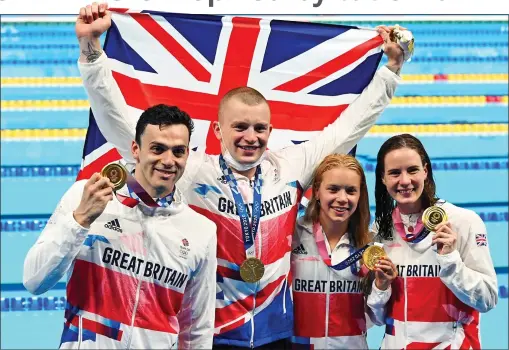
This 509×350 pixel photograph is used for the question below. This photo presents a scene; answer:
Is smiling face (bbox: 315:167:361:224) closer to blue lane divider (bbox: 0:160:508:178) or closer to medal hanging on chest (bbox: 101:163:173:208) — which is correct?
medal hanging on chest (bbox: 101:163:173:208)

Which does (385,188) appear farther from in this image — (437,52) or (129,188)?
(437,52)

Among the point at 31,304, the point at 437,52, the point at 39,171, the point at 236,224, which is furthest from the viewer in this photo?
the point at 437,52

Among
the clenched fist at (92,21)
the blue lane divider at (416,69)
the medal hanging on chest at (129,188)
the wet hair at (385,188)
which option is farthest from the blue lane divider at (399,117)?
the medal hanging on chest at (129,188)

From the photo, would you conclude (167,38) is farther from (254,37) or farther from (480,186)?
(480,186)

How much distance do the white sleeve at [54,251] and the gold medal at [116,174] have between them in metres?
0.17

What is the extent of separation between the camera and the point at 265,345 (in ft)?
11.0

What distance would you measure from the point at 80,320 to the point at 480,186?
467 centimetres

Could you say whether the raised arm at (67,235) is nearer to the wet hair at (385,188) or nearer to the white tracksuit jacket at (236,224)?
the white tracksuit jacket at (236,224)

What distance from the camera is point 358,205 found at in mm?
3508

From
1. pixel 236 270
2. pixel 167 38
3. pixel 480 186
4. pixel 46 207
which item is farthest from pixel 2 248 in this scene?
pixel 480 186

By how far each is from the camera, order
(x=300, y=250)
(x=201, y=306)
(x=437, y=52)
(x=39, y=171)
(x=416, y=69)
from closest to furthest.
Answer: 1. (x=201, y=306)
2. (x=300, y=250)
3. (x=39, y=171)
4. (x=416, y=69)
5. (x=437, y=52)

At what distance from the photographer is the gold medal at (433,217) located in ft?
10.5

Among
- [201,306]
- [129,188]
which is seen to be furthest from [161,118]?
[201,306]

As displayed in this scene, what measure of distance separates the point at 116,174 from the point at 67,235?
26cm
